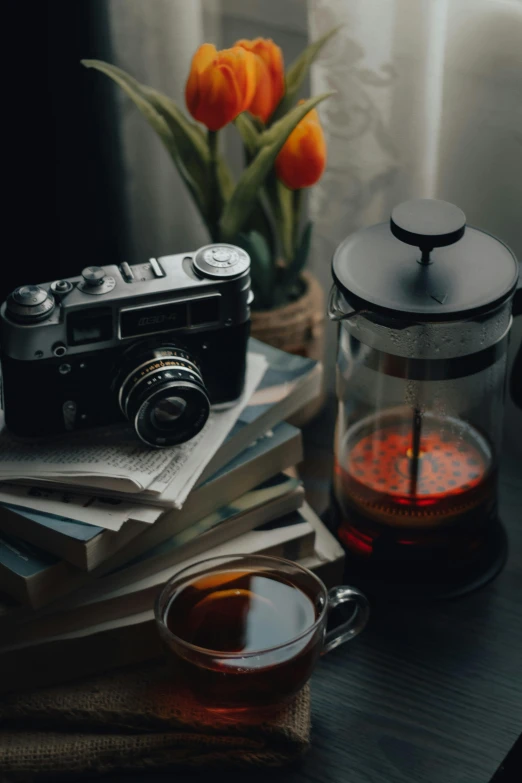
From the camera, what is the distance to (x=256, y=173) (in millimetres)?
881

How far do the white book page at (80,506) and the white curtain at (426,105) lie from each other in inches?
16.4

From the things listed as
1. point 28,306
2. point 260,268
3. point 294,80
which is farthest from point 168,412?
point 294,80

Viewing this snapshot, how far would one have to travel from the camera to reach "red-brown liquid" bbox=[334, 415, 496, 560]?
790 mm

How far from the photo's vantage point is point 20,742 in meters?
0.69

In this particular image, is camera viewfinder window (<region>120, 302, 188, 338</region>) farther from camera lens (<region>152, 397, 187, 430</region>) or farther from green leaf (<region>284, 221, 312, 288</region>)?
green leaf (<region>284, 221, 312, 288</region>)

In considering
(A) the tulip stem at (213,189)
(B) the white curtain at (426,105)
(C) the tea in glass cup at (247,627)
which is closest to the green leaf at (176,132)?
(A) the tulip stem at (213,189)

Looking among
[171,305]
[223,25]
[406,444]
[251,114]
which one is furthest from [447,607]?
[223,25]

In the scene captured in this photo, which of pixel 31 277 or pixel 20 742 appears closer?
pixel 20 742

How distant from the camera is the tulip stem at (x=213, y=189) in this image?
2.89ft

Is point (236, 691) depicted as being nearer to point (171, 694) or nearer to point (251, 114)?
point (171, 694)

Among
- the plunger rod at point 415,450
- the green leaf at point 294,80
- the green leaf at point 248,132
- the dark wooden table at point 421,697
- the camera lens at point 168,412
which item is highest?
the green leaf at point 294,80

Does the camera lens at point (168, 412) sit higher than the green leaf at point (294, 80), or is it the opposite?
the green leaf at point (294, 80)

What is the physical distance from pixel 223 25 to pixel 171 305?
49 cm

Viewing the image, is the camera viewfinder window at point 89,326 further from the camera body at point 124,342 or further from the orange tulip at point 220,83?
the orange tulip at point 220,83
